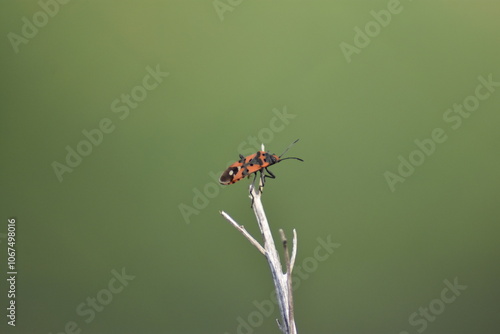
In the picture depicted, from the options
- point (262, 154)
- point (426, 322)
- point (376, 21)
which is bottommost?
point (426, 322)

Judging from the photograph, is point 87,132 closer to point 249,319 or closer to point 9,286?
point 9,286

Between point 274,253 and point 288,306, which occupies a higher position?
point 274,253

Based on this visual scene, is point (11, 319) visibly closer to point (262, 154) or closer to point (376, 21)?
point (262, 154)

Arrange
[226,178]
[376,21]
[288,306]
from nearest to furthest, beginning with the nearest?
1. [288,306]
2. [226,178]
3. [376,21]

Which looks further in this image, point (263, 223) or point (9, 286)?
point (9, 286)

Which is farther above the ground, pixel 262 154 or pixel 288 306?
pixel 262 154

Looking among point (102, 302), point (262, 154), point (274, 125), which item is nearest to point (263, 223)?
point (262, 154)

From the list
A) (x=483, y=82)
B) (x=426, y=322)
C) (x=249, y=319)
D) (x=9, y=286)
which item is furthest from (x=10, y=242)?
(x=483, y=82)

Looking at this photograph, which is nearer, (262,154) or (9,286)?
(262,154)

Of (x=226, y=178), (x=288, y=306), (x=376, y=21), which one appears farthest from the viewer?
(x=376, y=21)
